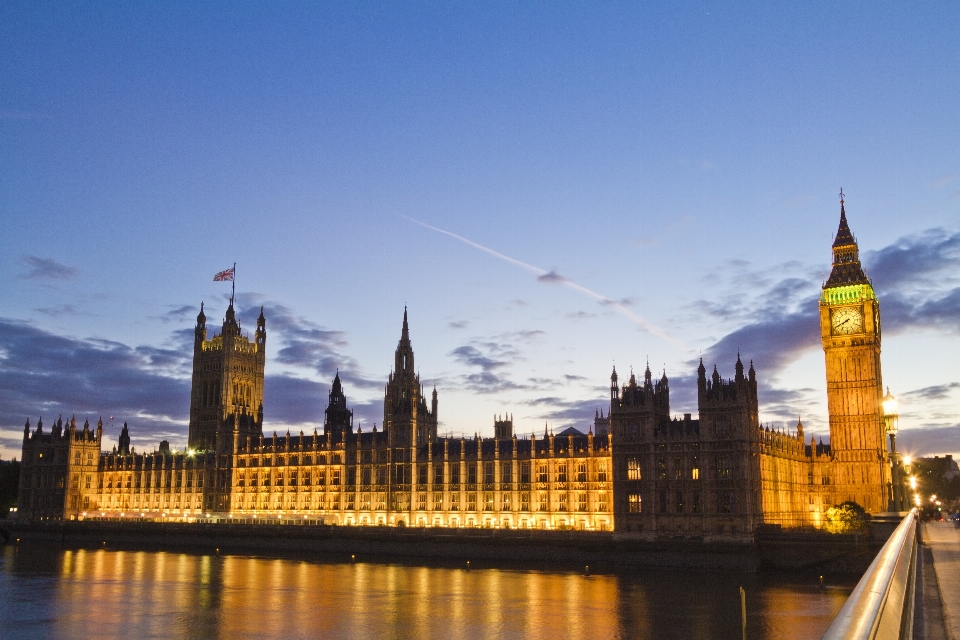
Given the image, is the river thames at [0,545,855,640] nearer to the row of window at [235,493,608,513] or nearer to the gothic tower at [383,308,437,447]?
the row of window at [235,493,608,513]

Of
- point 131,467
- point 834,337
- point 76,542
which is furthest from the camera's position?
point 131,467

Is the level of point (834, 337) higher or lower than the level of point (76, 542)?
higher

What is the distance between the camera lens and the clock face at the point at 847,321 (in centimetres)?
13775

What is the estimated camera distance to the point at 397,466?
5645 inches

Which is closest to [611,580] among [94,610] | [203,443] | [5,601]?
[94,610]

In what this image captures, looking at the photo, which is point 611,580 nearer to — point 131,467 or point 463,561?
point 463,561

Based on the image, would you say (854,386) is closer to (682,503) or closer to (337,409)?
(682,503)

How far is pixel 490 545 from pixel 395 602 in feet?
134

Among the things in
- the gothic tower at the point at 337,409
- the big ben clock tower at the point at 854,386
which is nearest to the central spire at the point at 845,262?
the big ben clock tower at the point at 854,386

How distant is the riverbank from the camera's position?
101m

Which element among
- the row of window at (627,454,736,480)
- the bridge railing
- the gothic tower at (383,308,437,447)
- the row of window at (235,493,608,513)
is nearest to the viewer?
the bridge railing

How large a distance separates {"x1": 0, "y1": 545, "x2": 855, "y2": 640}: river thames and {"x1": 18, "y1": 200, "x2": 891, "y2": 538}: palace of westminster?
553 inches

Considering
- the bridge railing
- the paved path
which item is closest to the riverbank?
the paved path

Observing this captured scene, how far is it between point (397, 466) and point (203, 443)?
2577 inches
